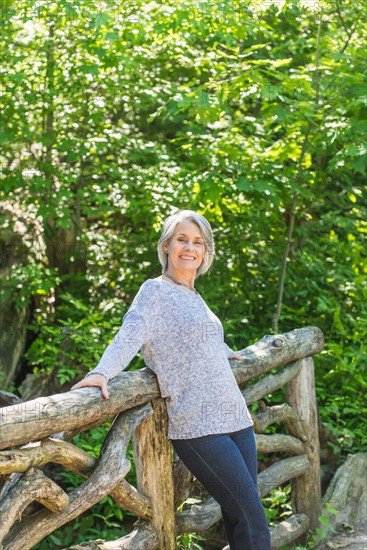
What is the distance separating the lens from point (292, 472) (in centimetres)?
439

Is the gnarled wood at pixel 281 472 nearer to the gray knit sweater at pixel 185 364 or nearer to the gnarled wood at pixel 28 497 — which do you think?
the gray knit sweater at pixel 185 364

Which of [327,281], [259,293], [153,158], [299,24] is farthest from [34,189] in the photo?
[299,24]

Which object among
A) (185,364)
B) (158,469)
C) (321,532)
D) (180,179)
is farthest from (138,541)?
(180,179)

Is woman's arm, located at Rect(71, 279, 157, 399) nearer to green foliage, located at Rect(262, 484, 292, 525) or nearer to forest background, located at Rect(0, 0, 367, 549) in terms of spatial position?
green foliage, located at Rect(262, 484, 292, 525)

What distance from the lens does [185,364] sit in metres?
3.03

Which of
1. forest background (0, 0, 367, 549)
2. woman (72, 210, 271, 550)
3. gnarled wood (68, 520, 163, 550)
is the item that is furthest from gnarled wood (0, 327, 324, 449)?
forest background (0, 0, 367, 549)

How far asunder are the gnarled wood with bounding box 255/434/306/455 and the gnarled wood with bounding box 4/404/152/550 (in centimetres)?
106

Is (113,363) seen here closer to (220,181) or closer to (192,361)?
(192,361)

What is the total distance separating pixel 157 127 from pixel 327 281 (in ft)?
8.12

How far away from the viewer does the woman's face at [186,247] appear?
10.4ft

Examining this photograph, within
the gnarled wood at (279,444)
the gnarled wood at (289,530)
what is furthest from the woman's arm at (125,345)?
the gnarled wood at (289,530)

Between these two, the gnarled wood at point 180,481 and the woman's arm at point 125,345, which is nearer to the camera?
the woman's arm at point 125,345

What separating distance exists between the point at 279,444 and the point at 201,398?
1.37m

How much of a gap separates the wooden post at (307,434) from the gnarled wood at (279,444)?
0.32 feet
